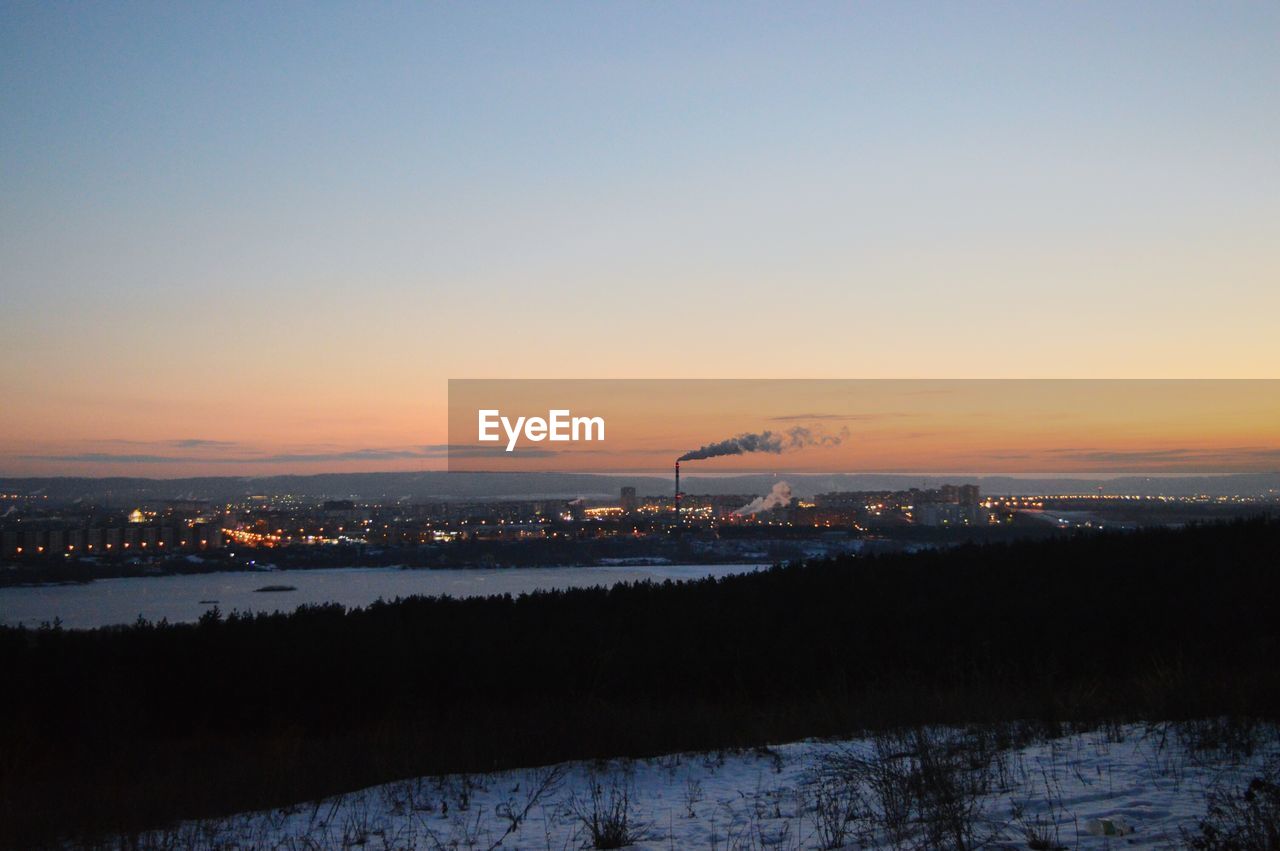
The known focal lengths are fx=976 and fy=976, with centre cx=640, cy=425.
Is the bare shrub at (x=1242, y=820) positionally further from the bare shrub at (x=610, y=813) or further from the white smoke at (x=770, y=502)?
the white smoke at (x=770, y=502)

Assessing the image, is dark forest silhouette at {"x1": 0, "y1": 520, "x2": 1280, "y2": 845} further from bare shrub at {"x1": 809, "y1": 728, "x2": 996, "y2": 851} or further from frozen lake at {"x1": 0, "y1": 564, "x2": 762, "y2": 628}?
frozen lake at {"x1": 0, "y1": 564, "x2": 762, "y2": 628}

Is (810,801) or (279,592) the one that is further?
(279,592)

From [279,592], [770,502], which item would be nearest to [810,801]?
[279,592]

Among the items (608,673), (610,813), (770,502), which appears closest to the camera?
(610,813)

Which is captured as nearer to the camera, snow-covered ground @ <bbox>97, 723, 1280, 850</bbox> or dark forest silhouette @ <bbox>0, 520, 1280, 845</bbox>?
snow-covered ground @ <bbox>97, 723, 1280, 850</bbox>

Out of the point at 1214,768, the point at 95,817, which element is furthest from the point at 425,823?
the point at 1214,768

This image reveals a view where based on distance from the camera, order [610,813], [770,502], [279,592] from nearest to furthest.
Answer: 1. [610,813]
2. [279,592]
3. [770,502]

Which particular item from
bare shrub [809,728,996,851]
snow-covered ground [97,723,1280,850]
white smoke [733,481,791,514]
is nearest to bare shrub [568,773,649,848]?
snow-covered ground [97,723,1280,850]

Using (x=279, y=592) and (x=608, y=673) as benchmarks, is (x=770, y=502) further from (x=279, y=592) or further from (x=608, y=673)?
(x=608, y=673)
